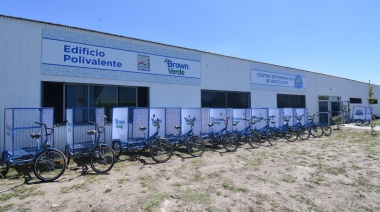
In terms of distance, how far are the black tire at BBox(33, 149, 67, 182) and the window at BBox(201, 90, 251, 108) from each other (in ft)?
28.9

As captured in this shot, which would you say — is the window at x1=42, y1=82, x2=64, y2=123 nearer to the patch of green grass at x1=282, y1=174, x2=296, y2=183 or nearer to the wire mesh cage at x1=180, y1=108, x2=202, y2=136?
the wire mesh cage at x1=180, y1=108, x2=202, y2=136

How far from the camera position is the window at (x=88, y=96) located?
916 cm

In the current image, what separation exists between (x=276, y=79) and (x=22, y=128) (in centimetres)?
1681

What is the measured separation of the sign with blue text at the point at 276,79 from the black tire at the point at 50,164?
13.5m

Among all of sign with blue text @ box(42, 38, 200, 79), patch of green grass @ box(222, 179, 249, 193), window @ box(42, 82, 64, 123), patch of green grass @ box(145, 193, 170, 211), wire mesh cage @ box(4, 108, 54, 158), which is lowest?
patch of green grass @ box(222, 179, 249, 193)

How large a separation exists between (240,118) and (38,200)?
9093 mm

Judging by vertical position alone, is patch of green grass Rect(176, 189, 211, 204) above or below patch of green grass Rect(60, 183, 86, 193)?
below

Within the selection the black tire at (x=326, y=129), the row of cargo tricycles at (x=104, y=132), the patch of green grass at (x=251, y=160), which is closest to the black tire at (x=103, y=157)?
the row of cargo tricycles at (x=104, y=132)

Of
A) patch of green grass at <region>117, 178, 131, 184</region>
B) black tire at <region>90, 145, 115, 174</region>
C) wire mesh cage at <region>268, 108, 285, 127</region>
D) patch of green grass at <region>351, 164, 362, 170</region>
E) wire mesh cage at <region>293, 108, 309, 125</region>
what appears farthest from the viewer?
wire mesh cage at <region>293, 108, 309, 125</region>

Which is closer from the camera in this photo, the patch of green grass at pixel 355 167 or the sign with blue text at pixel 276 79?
the patch of green grass at pixel 355 167

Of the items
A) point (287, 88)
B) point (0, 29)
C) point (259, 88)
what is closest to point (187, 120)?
point (0, 29)

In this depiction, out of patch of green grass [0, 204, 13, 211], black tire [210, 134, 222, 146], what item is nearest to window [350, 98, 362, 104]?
black tire [210, 134, 222, 146]

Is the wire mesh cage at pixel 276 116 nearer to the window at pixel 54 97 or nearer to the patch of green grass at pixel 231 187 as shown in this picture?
the patch of green grass at pixel 231 187

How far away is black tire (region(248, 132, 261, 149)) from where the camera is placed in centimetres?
1063
